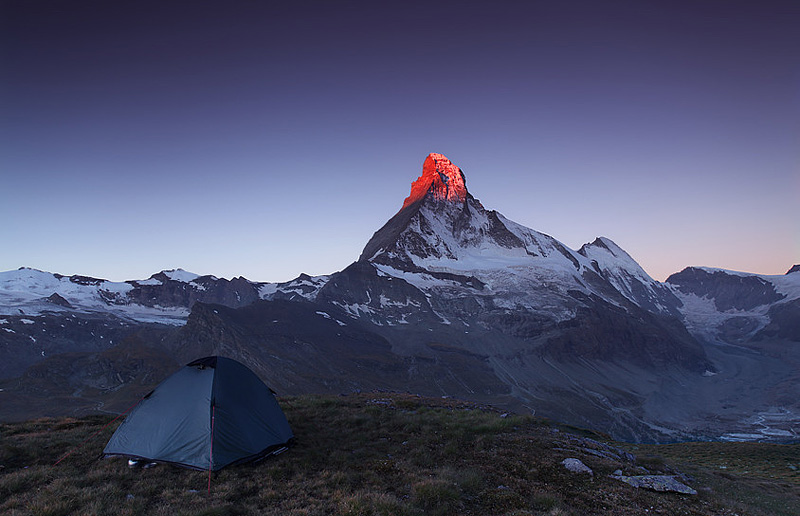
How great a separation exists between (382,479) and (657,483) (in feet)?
34.3

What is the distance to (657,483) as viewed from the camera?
1617 cm

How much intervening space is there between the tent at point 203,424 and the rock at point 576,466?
12006mm

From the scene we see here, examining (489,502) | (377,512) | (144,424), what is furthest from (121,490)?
(489,502)

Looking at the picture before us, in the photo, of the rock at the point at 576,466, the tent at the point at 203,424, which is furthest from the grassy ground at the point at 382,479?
the tent at the point at 203,424

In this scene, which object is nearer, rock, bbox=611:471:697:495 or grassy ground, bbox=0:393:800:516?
grassy ground, bbox=0:393:800:516

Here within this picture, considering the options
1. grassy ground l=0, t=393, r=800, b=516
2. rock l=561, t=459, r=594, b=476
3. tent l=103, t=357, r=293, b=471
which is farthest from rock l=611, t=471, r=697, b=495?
tent l=103, t=357, r=293, b=471

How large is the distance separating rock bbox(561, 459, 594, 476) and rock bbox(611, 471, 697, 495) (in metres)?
0.93

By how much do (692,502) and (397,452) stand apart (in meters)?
11.4

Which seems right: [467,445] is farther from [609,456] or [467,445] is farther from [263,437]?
[263,437]

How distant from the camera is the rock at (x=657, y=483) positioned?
1599 cm

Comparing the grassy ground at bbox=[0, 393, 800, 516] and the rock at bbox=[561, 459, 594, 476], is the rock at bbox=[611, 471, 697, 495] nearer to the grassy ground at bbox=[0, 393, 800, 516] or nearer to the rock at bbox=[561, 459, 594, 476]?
the grassy ground at bbox=[0, 393, 800, 516]

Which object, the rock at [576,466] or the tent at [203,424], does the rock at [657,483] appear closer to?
the rock at [576,466]

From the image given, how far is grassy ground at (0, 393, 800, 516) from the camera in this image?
1310 cm

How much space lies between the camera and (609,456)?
2019 cm
